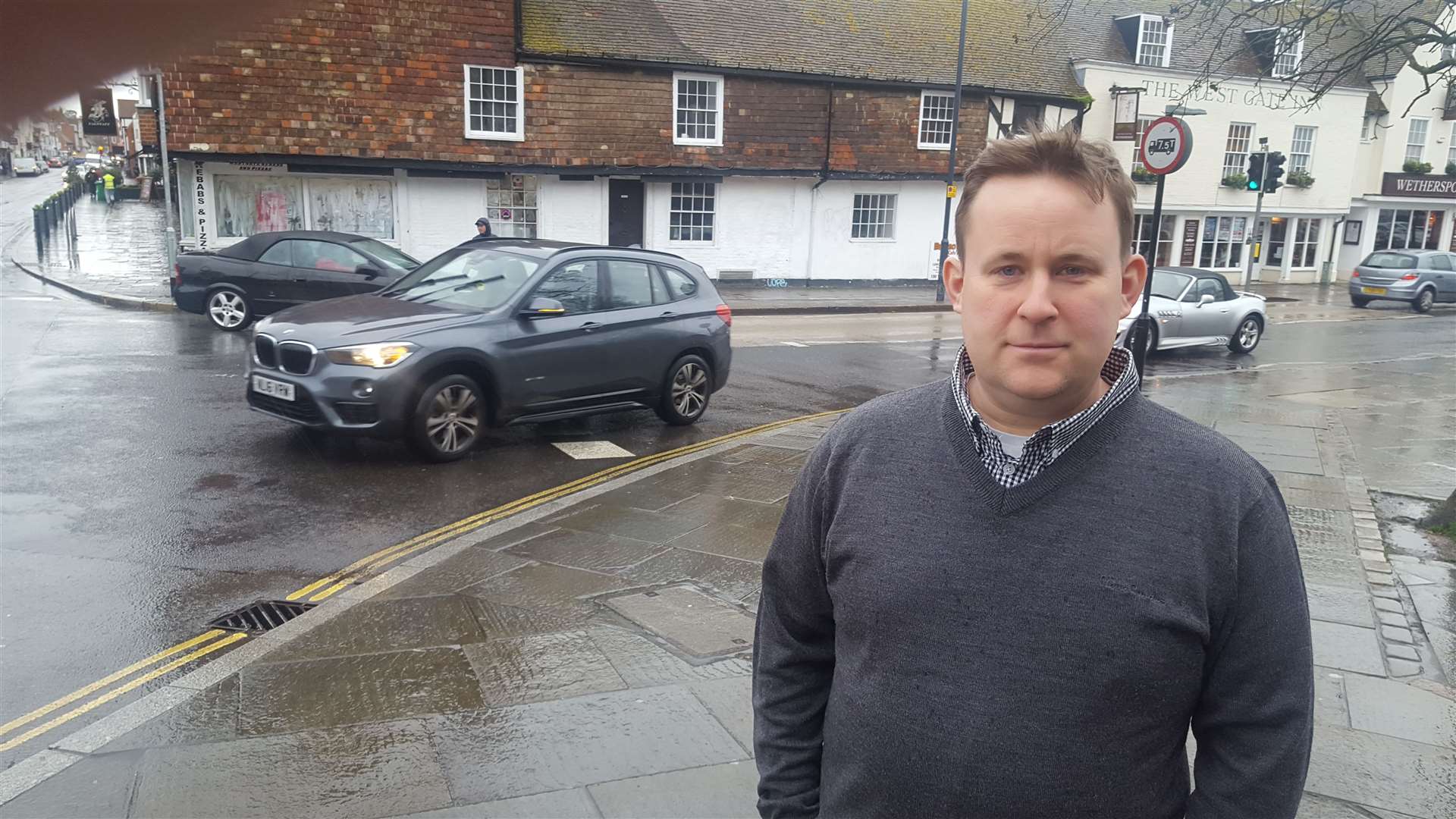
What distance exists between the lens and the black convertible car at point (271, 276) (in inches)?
607

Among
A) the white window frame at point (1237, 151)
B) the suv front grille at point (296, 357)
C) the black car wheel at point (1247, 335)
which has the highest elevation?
the white window frame at point (1237, 151)

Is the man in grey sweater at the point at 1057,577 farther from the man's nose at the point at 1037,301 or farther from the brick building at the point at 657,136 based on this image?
the brick building at the point at 657,136

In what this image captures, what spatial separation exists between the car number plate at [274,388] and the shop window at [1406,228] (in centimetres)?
4011

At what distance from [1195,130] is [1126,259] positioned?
112 feet

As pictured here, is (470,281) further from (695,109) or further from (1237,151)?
(1237,151)

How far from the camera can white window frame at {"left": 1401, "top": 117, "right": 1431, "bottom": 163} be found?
121ft

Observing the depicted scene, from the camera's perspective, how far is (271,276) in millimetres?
15438

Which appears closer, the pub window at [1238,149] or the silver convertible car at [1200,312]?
the silver convertible car at [1200,312]

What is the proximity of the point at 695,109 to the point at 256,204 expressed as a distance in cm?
1001

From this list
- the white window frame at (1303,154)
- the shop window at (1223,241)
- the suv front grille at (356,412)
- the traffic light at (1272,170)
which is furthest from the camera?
the white window frame at (1303,154)

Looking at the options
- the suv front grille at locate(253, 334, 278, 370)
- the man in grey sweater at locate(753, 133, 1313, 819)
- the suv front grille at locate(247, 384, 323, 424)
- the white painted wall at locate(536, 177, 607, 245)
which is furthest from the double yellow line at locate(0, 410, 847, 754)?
the white painted wall at locate(536, 177, 607, 245)

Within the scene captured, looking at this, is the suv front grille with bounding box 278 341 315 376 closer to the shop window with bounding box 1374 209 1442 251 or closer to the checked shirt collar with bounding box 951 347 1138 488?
Answer: the checked shirt collar with bounding box 951 347 1138 488

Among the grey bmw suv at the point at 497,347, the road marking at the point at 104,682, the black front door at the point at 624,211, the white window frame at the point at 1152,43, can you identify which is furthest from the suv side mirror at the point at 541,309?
the white window frame at the point at 1152,43

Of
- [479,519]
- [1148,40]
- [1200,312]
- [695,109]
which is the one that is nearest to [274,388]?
[479,519]
